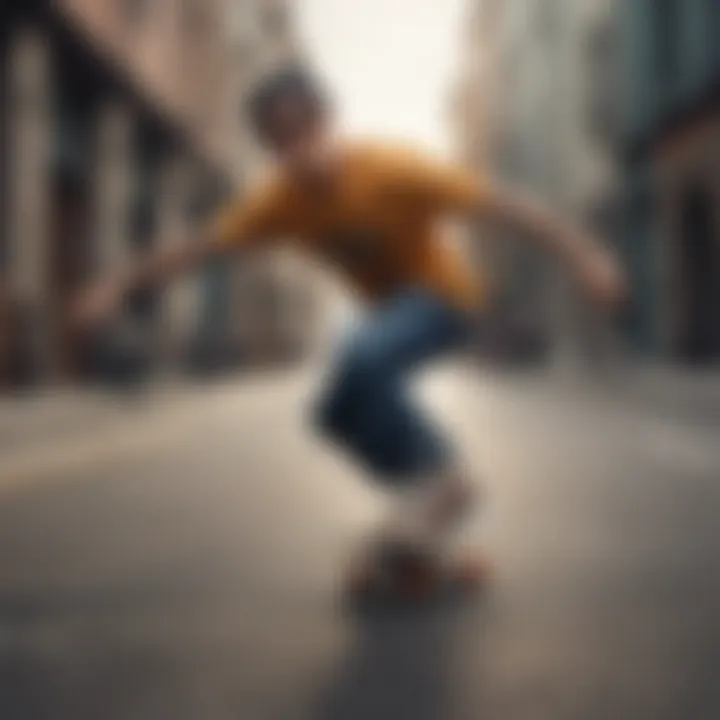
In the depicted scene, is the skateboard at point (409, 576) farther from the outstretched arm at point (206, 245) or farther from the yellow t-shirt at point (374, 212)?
the outstretched arm at point (206, 245)

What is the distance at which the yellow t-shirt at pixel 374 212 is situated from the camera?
3.90 metres

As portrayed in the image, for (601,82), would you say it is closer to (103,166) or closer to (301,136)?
(103,166)

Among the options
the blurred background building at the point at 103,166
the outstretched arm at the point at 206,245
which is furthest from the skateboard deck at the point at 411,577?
the blurred background building at the point at 103,166

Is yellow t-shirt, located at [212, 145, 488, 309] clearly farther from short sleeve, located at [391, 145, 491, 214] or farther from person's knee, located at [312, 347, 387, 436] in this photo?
person's knee, located at [312, 347, 387, 436]

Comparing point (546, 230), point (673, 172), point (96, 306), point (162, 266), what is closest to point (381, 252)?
point (546, 230)

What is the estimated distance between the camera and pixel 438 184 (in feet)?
12.7

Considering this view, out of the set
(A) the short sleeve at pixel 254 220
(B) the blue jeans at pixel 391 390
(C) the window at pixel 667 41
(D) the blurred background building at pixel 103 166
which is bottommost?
(B) the blue jeans at pixel 391 390

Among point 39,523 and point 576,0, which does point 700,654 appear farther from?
point 576,0

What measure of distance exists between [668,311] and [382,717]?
23185mm

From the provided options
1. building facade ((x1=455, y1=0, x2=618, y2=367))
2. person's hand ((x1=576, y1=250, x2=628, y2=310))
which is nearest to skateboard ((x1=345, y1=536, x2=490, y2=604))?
person's hand ((x1=576, y1=250, x2=628, y2=310))

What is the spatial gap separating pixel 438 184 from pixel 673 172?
68.2 feet

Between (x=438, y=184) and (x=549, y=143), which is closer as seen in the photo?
(x=438, y=184)

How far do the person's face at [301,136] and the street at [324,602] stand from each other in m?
1.20

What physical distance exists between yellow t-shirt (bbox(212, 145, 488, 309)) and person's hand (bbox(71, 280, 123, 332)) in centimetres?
34
